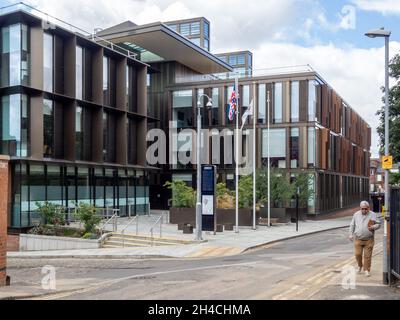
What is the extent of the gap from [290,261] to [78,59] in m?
26.4

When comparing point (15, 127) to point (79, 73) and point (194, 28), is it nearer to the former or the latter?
point (79, 73)

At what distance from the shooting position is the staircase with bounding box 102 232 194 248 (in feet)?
81.0

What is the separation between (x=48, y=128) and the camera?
34.8 m

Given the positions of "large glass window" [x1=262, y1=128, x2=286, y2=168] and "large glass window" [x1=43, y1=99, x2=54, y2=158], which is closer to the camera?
"large glass window" [x1=43, y1=99, x2=54, y2=158]

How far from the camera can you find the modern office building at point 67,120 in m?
32.8

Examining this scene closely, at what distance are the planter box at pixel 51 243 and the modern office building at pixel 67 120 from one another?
3087 mm

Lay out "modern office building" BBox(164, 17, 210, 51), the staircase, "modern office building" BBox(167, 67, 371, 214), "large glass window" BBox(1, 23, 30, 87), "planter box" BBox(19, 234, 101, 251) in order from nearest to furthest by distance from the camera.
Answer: the staircase → "planter box" BBox(19, 234, 101, 251) → "large glass window" BBox(1, 23, 30, 87) → "modern office building" BBox(167, 67, 371, 214) → "modern office building" BBox(164, 17, 210, 51)

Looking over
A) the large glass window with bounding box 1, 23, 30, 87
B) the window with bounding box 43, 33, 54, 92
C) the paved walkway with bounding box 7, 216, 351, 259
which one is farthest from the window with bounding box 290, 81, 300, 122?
the large glass window with bounding box 1, 23, 30, 87

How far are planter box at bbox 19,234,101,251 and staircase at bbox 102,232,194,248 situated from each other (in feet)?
2.61

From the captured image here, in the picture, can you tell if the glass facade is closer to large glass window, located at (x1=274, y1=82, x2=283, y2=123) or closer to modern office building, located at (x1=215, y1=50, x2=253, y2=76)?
large glass window, located at (x1=274, y1=82, x2=283, y2=123)

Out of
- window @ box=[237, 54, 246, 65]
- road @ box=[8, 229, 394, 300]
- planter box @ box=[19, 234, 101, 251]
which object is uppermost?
window @ box=[237, 54, 246, 65]

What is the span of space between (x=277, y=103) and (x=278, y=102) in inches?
5.2

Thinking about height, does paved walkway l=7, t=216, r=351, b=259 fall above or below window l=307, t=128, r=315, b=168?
below
